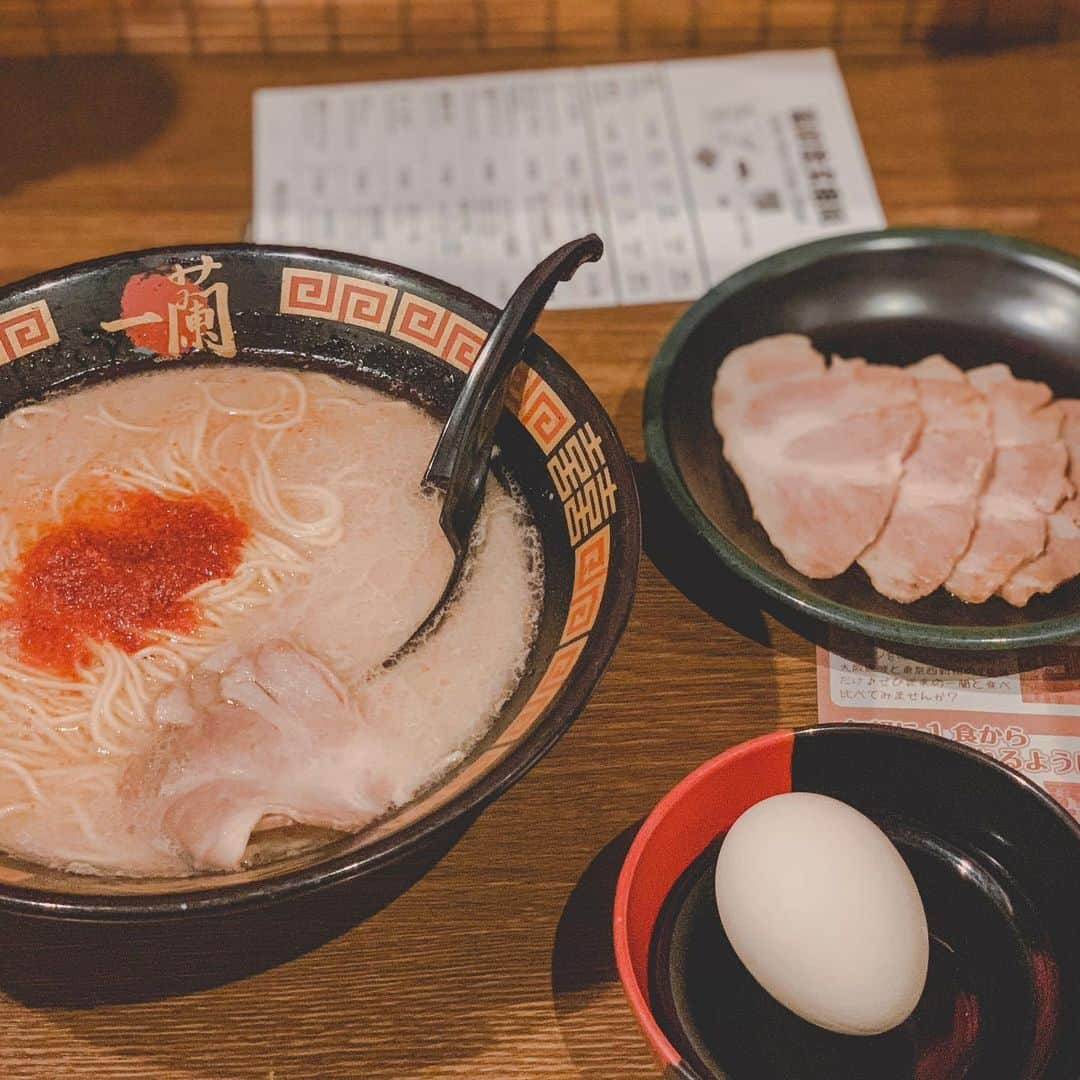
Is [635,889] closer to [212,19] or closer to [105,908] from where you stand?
[105,908]

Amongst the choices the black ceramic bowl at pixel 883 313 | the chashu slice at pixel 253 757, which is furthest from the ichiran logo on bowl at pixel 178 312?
the black ceramic bowl at pixel 883 313

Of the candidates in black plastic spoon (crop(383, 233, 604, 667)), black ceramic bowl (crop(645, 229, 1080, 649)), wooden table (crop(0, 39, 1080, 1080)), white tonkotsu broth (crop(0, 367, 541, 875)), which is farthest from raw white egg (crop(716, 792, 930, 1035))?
black ceramic bowl (crop(645, 229, 1080, 649))

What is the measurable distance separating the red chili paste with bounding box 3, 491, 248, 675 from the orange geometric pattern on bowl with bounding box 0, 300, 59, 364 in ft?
0.74

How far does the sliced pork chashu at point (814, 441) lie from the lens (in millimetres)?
1842

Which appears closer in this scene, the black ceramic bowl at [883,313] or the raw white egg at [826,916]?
the raw white egg at [826,916]

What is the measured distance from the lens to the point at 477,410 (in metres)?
1.60

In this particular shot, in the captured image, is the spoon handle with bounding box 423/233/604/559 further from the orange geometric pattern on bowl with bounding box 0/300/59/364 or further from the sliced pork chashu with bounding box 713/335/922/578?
the orange geometric pattern on bowl with bounding box 0/300/59/364

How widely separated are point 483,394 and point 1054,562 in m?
0.87

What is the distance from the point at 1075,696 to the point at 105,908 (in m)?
1.27

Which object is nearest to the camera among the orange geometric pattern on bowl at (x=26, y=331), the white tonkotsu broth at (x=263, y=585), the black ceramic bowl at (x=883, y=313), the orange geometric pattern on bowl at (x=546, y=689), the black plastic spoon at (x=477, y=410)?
the orange geometric pattern on bowl at (x=546, y=689)

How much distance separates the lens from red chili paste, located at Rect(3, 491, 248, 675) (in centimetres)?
159

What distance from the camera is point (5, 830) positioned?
1.39 metres

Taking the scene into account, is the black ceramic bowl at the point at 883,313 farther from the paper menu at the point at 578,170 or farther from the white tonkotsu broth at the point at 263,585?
the white tonkotsu broth at the point at 263,585

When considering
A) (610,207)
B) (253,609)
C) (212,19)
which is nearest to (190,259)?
(253,609)
